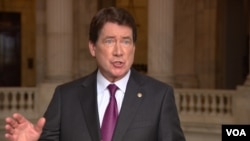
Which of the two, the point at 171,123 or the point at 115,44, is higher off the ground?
the point at 115,44

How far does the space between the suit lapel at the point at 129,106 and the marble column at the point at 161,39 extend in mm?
9978

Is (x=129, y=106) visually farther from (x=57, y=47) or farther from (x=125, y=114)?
(x=57, y=47)

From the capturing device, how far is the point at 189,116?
12.6 meters

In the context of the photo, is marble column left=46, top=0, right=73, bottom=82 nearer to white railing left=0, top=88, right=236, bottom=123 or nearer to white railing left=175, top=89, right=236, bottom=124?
white railing left=0, top=88, right=236, bottom=123

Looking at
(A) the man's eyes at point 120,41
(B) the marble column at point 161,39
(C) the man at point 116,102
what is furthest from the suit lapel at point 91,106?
(B) the marble column at point 161,39

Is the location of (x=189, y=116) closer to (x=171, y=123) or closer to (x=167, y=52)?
(x=167, y=52)

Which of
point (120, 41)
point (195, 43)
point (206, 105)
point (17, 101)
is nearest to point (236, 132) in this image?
point (120, 41)

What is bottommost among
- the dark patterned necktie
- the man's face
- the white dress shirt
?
the dark patterned necktie

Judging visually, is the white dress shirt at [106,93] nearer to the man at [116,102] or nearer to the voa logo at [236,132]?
the man at [116,102]

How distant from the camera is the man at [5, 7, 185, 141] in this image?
2.47m

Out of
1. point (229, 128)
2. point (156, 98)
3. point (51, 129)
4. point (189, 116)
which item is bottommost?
point (189, 116)

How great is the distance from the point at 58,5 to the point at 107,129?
36.1 feet

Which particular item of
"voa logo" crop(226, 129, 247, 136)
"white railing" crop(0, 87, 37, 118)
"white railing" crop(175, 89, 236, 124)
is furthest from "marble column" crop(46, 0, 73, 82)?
"voa logo" crop(226, 129, 247, 136)

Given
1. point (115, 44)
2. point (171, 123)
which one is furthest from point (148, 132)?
point (115, 44)
